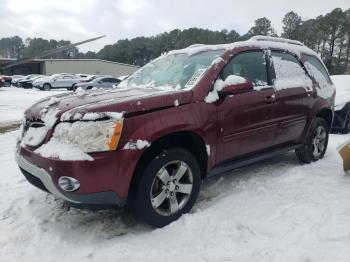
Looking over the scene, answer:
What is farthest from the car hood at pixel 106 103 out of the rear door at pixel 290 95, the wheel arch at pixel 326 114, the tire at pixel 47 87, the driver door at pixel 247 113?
the tire at pixel 47 87

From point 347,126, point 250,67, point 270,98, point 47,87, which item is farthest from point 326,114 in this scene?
point 47,87

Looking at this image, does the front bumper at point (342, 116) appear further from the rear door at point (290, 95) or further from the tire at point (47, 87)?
the tire at point (47, 87)

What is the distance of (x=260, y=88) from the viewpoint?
4.54 metres

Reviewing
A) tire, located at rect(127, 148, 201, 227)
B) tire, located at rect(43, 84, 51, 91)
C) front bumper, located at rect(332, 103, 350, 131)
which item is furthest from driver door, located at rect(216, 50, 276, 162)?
tire, located at rect(43, 84, 51, 91)

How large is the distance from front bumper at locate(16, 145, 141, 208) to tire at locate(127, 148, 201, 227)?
0.16 meters

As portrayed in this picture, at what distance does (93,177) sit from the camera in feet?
10.2

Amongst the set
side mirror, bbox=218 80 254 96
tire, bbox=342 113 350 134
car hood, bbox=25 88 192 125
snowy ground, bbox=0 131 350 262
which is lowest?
snowy ground, bbox=0 131 350 262

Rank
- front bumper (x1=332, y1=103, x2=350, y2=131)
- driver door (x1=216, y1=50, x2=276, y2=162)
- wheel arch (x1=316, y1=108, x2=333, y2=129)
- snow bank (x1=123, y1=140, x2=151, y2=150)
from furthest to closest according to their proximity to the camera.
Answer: front bumper (x1=332, y1=103, x2=350, y2=131)
wheel arch (x1=316, y1=108, x2=333, y2=129)
driver door (x1=216, y1=50, x2=276, y2=162)
snow bank (x1=123, y1=140, x2=151, y2=150)

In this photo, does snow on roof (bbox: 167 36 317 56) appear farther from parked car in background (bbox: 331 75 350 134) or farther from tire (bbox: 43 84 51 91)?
tire (bbox: 43 84 51 91)

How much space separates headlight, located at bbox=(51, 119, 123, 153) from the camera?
3.12 metres

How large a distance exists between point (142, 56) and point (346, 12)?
150ft

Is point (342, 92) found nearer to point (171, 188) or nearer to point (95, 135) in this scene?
point (171, 188)

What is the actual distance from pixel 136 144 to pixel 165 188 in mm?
582

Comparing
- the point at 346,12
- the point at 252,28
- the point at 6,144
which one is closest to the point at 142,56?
the point at 252,28
